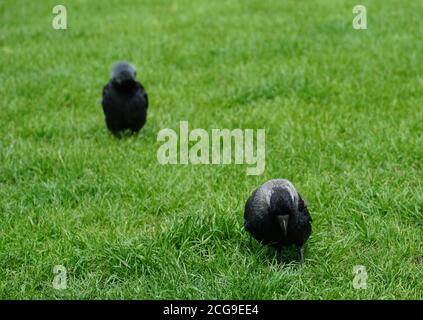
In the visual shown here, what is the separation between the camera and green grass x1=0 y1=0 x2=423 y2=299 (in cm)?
380

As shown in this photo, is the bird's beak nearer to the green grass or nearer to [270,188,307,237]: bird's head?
[270,188,307,237]: bird's head

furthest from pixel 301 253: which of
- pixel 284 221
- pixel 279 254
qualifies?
pixel 284 221

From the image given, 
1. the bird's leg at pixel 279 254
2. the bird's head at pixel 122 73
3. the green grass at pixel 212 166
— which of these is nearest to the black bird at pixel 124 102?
the bird's head at pixel 122 73

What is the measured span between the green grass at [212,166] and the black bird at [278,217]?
169 mm

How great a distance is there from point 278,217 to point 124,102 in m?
2.82

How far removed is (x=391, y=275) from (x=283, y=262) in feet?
2.08

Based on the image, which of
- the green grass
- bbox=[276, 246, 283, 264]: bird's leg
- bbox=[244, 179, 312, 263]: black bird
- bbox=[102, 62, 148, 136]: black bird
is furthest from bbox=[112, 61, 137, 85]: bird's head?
bbox=[276, 246, 283, 264]: bird's leg

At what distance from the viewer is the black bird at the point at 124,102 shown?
6023 mm

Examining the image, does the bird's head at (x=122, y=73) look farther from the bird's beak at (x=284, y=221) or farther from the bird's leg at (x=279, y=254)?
the bird's beak at (x=284, y=221)

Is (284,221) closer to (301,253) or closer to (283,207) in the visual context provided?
(283,207)

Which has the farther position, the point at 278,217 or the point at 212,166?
the point at 212,166

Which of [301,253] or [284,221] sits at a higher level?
[284,221]

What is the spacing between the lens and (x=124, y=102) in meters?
6.04
